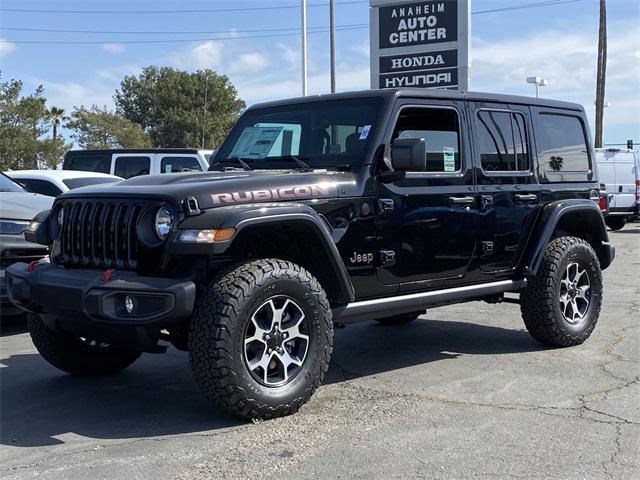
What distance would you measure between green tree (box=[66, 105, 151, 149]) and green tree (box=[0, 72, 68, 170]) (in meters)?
9.05

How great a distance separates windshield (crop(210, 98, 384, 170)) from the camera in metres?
5.05

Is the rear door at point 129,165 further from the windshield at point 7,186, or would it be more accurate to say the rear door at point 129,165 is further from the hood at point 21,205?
the hood at point 21,205

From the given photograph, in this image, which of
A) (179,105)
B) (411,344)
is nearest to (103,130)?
(179,105)

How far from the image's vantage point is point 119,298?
393cm

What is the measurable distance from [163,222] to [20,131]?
34.5 metres

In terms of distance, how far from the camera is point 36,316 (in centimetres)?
495

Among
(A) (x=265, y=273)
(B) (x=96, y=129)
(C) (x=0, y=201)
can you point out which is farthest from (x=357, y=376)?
(B) (x=96, y=129)

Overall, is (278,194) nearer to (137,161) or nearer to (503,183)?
(503,183)

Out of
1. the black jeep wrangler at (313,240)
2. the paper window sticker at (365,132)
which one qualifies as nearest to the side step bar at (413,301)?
the black jeep wrangler at (313,240)

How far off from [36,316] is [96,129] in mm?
44812

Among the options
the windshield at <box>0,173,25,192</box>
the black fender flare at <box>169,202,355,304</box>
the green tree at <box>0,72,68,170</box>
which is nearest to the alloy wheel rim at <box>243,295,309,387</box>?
the black fender flare at <box>169,202,355,304</box>

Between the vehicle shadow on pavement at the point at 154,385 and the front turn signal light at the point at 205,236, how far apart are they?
107 centimetres

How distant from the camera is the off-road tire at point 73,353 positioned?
498 cm

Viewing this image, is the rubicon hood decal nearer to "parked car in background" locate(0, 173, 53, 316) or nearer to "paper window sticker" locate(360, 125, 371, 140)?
"paper window sticker" locate(360, 125, 371, 140)
